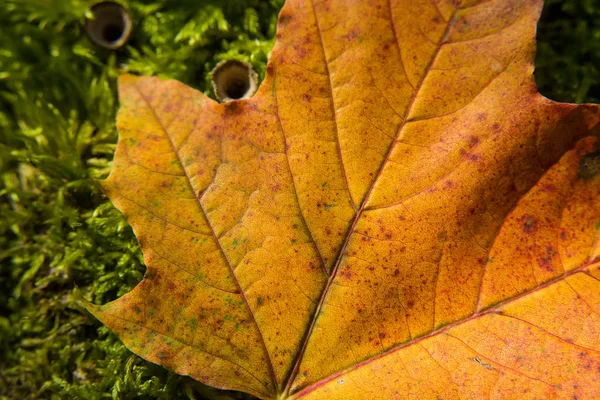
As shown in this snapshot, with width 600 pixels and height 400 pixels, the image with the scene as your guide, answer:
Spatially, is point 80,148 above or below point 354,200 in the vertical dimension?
above

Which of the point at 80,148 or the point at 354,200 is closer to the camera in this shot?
the point at 354,200

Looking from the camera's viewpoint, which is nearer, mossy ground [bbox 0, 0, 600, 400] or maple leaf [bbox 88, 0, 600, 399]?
maple leaf [bbox 88, 0, 600, 399]

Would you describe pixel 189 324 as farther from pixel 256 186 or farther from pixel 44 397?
pixel 44 397

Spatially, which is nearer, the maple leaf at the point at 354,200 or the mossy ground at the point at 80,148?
the maple leaf at the point at 354,200
